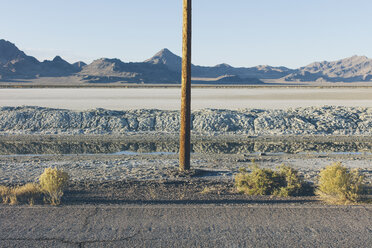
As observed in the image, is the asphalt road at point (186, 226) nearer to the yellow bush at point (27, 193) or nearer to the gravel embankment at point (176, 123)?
the yellow bush at point (27, 193)

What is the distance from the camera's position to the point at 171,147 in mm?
18672

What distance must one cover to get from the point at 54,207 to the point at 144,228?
7.60 ft

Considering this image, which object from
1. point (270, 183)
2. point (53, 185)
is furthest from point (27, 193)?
point (270, 183)

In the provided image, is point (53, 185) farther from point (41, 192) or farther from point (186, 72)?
point (186, 72)

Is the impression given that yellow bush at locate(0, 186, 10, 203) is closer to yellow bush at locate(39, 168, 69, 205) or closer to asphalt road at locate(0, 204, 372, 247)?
asphalt road at locate(0, 204, 372, 247)

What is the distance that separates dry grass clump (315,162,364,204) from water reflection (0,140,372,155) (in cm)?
814

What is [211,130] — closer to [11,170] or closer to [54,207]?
[11,170]

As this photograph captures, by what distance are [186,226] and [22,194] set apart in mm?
4246

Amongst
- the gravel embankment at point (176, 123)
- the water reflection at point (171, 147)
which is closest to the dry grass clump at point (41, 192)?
the water reflection at point (171, 147)

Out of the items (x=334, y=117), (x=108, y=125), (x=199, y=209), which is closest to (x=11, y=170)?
(x=199, y=209)

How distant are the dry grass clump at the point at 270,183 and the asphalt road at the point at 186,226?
52.2 inches

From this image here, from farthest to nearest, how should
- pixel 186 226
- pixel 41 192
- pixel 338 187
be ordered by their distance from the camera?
pixel 41 192 → pixel 338 187 → pixel 186 226

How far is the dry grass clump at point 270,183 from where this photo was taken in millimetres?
9625

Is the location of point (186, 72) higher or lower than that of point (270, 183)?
higher
